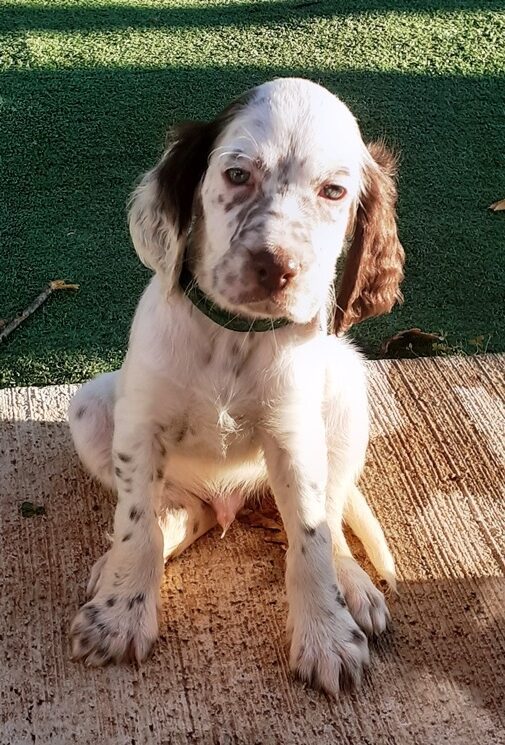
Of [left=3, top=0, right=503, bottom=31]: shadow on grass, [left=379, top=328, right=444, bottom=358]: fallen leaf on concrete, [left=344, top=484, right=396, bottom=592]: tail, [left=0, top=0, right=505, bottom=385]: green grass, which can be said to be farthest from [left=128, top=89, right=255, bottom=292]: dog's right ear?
[left=3, top=0, right=503, bottom=31]: shadow on grass

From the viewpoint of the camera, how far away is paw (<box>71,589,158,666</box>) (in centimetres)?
271

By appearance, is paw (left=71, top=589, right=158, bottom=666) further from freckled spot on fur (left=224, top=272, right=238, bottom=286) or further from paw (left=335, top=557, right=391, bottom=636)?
freckled spot on fur (left=224, top=272, right=238, bottom=286)

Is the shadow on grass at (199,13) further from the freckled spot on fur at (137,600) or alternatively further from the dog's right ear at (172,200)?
the freckled spot on fur at (137,600)

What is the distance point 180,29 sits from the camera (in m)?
6.84

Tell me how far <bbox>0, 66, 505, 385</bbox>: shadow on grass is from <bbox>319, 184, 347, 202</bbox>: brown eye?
184 centimetres

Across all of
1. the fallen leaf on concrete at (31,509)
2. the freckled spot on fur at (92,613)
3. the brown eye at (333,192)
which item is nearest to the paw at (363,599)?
the freckled spot on fur at (92,613)

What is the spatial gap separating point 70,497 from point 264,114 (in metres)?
1.52

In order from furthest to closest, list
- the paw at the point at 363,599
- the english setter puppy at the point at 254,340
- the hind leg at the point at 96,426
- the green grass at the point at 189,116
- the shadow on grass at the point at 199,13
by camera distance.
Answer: the shadow on grass at the point at 199,13, the green grass at the point at 189,116, the hind leg at the point at 96,426, the paw at the point at 363,599, the english setter puppy at the point at 254,340

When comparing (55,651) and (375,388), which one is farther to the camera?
(375,388)

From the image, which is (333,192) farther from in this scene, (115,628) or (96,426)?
(115,628)

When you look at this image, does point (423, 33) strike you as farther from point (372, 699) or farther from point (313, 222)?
point (372, 699)

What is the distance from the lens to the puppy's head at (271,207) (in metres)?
2.39

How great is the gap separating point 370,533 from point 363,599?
27 cm

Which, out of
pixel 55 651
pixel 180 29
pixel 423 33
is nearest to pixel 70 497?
pixel 55 651
